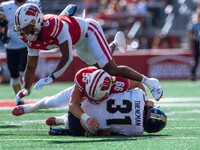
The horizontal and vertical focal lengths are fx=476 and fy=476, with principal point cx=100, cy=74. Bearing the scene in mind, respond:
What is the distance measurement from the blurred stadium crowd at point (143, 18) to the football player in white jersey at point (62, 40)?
8.94 m

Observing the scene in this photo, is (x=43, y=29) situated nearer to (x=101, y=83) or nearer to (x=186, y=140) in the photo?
(x=101, y=83)

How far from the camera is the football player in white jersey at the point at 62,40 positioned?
5078 millimetres

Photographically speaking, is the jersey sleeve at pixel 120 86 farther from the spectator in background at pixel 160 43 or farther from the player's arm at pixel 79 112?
the spectator in background at pixel 160 43

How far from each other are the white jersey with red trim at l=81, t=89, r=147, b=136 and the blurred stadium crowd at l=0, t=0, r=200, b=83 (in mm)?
10039

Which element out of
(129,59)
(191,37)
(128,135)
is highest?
(128,135)

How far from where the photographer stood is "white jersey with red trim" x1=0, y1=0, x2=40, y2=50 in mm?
7445

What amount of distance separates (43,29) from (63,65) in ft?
1.49

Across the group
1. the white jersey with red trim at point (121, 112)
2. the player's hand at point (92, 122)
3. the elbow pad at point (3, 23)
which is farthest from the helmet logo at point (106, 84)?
the elbow pad at point (3, 23)

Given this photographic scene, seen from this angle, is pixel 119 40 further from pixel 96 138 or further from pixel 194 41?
pixel 194 41

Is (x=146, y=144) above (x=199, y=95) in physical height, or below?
above

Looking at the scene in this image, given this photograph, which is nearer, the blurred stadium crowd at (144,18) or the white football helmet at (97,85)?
the white football helmet at (97,85)

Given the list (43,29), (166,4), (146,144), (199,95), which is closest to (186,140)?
(146,144)

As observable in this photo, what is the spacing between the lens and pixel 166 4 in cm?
1630

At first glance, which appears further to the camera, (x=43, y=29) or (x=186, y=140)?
(x=43, y=29)
